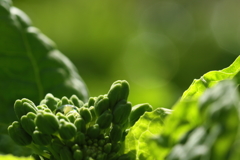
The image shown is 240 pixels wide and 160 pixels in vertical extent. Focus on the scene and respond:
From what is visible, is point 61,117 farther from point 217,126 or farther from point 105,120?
point 217,126

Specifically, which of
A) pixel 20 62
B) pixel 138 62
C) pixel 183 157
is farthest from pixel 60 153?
pixel 138 62

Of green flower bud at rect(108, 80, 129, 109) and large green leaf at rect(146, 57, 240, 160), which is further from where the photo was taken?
green flower bud at rect(108, 80, 129, 109)

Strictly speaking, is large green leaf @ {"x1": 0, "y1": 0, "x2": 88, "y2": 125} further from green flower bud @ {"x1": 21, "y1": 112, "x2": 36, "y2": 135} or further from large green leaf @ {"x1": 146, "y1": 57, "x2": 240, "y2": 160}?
large green leaf @ {"x1": 146, "y1": 57, "x2": 240, "y2": 160}

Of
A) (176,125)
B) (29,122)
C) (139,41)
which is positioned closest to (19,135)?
(29,122)

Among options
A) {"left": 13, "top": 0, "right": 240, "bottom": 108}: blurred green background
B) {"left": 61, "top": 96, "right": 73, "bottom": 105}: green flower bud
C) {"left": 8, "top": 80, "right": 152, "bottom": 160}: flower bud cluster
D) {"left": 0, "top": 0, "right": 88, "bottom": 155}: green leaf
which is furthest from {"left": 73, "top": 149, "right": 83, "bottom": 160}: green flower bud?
{"left": 13, "top": 0, "right": 240, "bottom": 108}: blurred green background

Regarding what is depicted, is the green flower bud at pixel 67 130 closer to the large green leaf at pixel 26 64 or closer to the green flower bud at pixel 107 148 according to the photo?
the green flower bud at pixel 107 148

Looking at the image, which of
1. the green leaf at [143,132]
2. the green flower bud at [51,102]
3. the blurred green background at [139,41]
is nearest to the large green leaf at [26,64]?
the green flower bud at [51,102]
